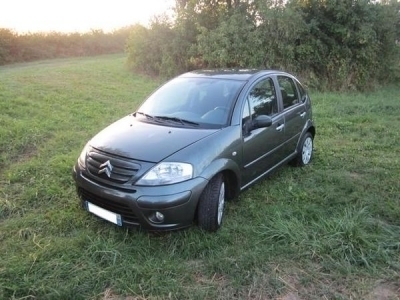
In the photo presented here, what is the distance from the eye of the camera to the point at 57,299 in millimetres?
2660

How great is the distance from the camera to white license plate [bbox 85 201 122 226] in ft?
10.7

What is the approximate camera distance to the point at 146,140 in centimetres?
349

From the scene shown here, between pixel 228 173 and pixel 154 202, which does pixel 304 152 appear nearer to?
pixel 228 173

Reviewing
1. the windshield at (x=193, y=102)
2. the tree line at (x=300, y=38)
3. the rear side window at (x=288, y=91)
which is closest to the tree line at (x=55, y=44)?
the tree line at (x=300, y=38)

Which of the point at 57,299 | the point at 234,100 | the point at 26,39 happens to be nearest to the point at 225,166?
the point at 234,100

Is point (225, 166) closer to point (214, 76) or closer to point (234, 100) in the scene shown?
point (234, 100)

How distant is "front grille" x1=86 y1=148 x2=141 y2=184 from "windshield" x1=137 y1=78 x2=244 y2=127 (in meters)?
0.82

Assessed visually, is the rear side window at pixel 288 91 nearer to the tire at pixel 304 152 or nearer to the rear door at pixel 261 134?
the rear door at pixel 261 134

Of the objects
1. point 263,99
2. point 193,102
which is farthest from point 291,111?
point 193,102

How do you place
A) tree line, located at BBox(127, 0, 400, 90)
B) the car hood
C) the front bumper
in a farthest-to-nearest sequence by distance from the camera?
tree line, located at BBox(127, 0, 400, 90) < the car hood < the front bumper

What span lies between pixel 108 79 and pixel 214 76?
9277mm

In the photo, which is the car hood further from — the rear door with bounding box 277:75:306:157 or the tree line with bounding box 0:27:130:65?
the tree line with bounding box 0:27:130:65

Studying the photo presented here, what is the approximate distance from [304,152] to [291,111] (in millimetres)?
812

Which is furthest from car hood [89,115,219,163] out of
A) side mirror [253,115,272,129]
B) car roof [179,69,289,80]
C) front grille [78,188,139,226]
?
car roof [179,69,289,80]
